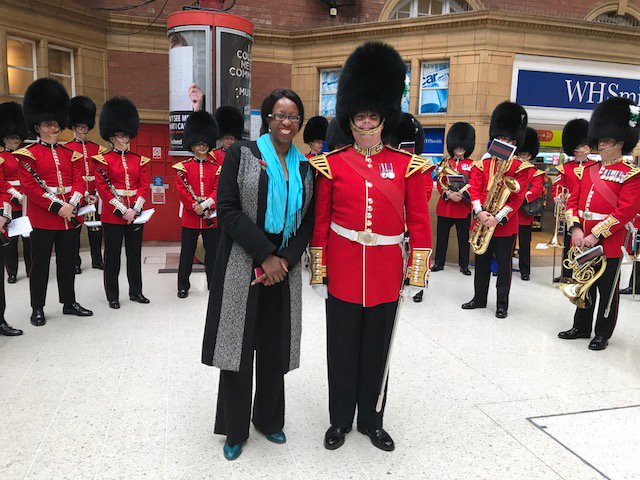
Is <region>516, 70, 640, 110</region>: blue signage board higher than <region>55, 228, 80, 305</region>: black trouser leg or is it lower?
higher

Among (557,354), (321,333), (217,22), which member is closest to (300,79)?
(217,22)

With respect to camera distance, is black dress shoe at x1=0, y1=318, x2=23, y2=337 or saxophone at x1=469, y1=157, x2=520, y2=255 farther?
saxophone at x1=469, y1=157, x2=520, y2=255

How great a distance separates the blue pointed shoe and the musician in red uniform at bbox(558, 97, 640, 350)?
3.06 m

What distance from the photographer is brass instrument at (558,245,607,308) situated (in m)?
4.11

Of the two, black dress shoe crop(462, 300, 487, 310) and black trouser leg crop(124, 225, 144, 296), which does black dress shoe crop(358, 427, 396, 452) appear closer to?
black dress shoe crop(462, 300, 487, 310)

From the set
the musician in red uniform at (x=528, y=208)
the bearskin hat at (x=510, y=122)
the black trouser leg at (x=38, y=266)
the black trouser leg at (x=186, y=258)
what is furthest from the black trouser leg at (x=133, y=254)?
the musician in red uniform at (x=528, y=208)

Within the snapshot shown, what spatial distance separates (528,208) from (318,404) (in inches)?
182

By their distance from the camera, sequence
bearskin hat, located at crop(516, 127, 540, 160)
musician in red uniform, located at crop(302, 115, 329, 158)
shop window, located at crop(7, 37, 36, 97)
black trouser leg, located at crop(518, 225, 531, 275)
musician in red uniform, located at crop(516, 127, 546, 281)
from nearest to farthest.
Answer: musician in red uniform, located at crop(516, 127, 546, 281)
black trouser leg, located at crop(518, 225, 531, 275)
bearskin hat, located at crop(516, 127, 540, 160)
musician in red uniform, located at crop(302, 115, 329, 158)
shop window, located at crop(7, 37, 36, 97)

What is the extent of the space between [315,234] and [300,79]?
25.7 ft

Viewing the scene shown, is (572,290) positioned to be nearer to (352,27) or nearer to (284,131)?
(284,131)

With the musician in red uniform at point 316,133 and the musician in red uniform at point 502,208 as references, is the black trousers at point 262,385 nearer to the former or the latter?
the musician in red uniform at point 502,208

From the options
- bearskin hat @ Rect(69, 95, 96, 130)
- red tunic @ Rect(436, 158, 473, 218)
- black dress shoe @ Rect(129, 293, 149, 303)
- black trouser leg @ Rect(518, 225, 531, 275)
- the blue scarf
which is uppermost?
bearskin hat @ Rect(69, 95, 96, 130)

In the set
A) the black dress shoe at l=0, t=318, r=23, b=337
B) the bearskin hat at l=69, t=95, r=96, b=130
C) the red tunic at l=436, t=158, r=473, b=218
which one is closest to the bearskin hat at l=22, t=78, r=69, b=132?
the bearskin hat at l=69, t=95, r=96, b=130

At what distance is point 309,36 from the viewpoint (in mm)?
9664
